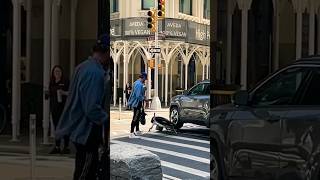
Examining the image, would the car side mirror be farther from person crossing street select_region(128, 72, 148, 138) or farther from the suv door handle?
person crossing street select_region(128, 72, 148, 138)

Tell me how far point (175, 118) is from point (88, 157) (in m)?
0.88

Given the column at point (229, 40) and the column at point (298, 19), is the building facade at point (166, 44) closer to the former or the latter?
the column at point (229, 40)

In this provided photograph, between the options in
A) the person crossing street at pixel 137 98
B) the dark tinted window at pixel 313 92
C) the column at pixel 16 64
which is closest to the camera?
the dark tinted window at pixel 313 92

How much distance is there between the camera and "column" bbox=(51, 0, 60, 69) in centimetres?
627

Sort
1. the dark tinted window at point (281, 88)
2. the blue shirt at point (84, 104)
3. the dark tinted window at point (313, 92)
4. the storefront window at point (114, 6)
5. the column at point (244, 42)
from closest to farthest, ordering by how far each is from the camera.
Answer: the dark tinted window at point (313, 92)
the dark tinted window at point (281, 88)
the column at point (244, 42)
the blue shirt at point (84, 104)
the storefront window at point (114, 6)

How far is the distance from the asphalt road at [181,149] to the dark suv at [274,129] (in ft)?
0.69

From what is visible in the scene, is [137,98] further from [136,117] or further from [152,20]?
[152,20]

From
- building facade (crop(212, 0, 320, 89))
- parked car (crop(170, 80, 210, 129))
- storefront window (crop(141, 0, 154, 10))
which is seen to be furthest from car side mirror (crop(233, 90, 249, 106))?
storefront window (crop(141, 0, 154, 10))

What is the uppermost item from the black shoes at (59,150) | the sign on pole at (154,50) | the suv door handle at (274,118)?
the sign on pole at (154,50)

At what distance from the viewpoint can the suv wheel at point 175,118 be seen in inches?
246

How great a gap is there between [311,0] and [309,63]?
0.60 metres

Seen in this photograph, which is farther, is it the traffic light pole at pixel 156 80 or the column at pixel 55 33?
the column at pixel 55 33

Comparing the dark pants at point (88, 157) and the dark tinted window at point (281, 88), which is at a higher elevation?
the dark tinted window at point (281, 88)

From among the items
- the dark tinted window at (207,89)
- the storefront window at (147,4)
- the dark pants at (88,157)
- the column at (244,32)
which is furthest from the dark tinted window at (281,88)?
the dark pants at (88,157)
